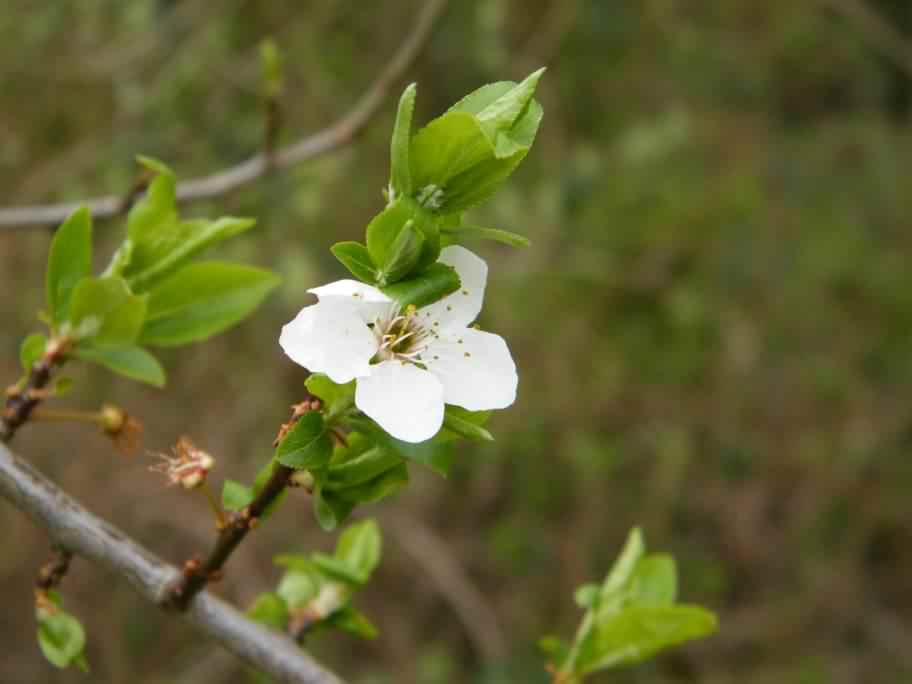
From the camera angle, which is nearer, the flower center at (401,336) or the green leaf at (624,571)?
the flower center at (401,336)

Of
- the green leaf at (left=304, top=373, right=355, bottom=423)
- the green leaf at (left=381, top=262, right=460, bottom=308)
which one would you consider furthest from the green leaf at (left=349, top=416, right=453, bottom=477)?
the green leaf at (left=381, top=262, right=460, bottom=308)

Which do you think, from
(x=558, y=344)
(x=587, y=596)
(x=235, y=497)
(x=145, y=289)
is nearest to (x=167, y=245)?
(x=145, y=289)

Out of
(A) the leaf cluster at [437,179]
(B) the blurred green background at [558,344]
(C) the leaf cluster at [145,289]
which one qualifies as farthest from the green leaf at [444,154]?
(B) the blurred green background at [558,344]

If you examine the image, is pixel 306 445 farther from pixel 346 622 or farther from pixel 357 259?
pixel 346 622

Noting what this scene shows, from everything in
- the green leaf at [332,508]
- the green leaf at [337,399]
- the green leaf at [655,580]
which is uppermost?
the green leaf at [337,399]

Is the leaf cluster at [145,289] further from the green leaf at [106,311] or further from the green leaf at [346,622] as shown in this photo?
the green leaf at [346,622]

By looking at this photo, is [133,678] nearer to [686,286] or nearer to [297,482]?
[686,286]
